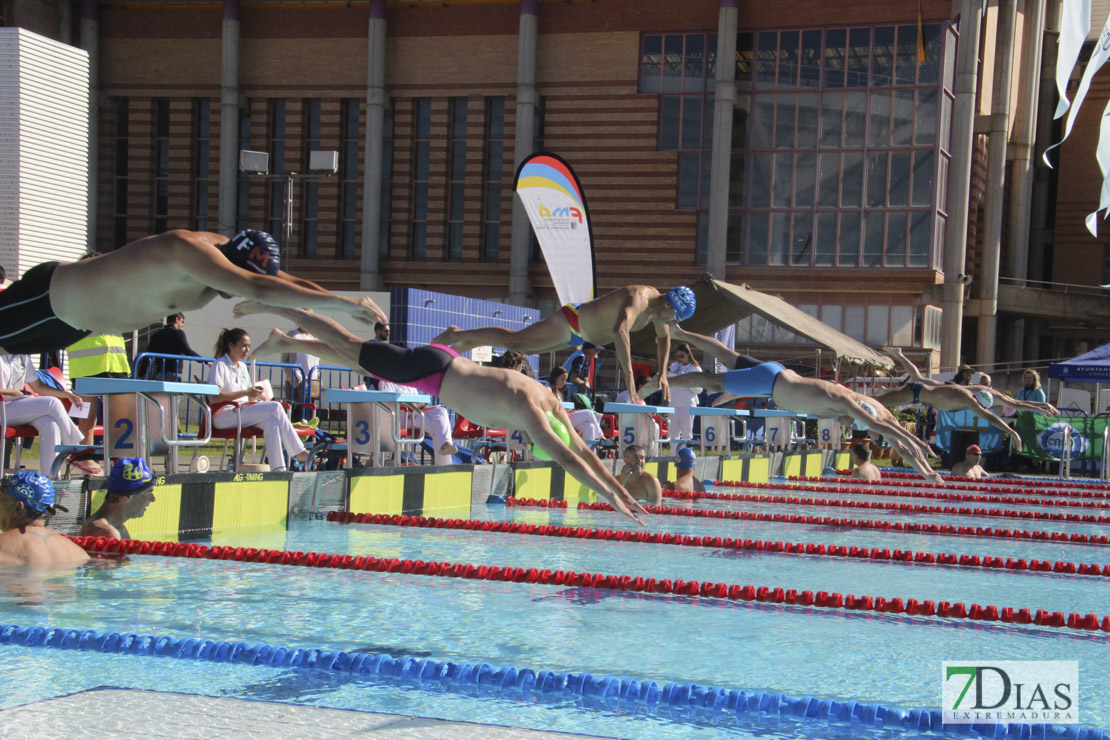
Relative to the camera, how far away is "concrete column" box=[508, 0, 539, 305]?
2905 centimetres

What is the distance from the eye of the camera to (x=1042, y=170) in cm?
3547

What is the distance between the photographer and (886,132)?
91.6ft

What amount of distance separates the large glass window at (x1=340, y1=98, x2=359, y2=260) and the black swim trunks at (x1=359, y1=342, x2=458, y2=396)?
1050 inches

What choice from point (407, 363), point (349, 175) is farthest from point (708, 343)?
point (349, 175)

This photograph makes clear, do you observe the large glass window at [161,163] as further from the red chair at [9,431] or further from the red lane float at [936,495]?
the red chair at [9,431]

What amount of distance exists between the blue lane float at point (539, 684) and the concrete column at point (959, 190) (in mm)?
26353

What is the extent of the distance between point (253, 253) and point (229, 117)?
27711 mm

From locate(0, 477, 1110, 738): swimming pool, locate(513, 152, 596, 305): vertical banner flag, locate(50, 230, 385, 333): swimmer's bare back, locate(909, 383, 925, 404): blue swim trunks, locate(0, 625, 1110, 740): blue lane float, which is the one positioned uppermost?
locate(513, 152, 596, 305): vertical banner flag

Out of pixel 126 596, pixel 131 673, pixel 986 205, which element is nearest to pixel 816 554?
pixel 126 596

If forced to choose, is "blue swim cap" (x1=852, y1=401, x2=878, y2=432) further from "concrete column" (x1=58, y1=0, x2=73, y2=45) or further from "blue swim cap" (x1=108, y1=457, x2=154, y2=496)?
"concrete column" (x1=58, y1=0, x2=73, y2=45)

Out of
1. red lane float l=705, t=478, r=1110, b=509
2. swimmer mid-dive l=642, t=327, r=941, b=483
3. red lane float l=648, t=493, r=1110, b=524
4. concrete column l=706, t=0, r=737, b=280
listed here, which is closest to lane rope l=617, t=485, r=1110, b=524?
red lane float l=648, t=493, r=1110, b=524

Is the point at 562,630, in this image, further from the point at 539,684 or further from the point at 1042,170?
the point at 1042,170

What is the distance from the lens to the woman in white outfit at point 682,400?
38.8 ft

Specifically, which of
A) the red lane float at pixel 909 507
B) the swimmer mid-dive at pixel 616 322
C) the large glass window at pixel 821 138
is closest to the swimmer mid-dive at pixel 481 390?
the swimmer mid-dive at pixel 616 322
